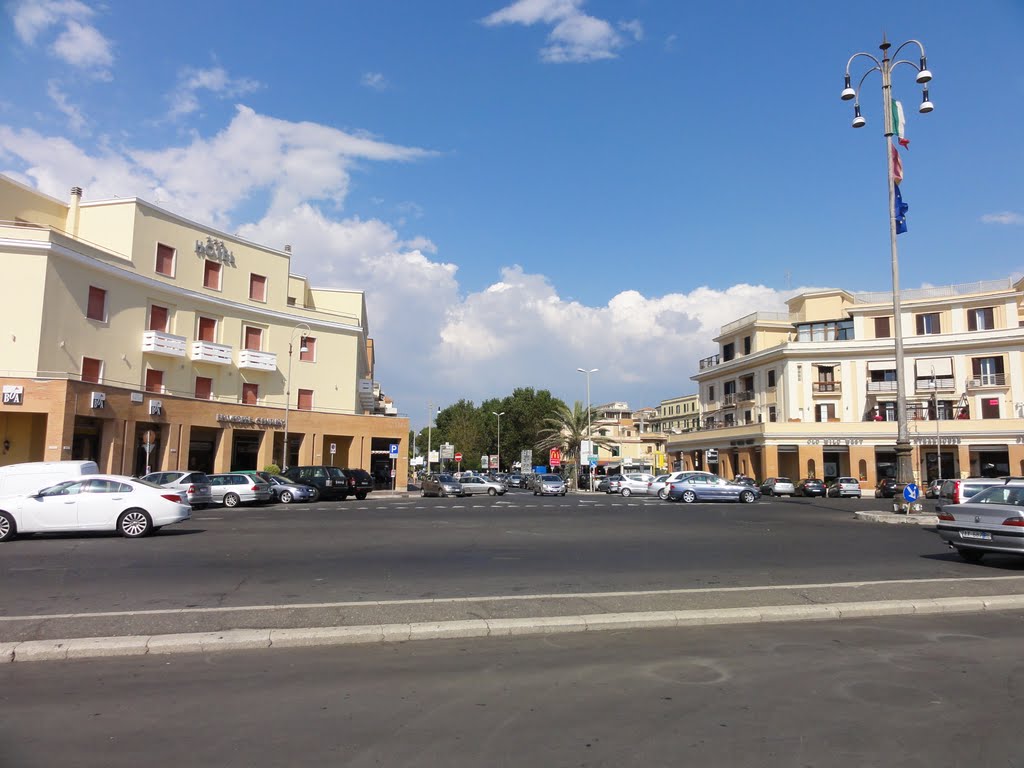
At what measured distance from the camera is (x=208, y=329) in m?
44.2

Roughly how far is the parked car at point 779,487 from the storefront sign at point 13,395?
144 ft

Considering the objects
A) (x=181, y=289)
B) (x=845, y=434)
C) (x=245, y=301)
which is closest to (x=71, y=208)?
(x=181, y=289)

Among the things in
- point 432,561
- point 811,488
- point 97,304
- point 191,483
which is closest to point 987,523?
point 432,561

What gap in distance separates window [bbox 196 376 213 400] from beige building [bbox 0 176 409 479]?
0.06 m

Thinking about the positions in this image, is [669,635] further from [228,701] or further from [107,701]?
[107,701]

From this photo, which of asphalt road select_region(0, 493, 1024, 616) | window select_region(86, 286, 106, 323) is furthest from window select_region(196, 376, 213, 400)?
asphalt road select_region(0, 493, 1024, 616)

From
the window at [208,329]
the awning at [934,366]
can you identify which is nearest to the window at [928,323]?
the awning at [934,366]

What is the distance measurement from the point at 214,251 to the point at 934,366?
54.3m

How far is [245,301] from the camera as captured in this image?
46094 millimetres

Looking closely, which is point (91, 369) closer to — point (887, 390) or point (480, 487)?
point (480, 487)

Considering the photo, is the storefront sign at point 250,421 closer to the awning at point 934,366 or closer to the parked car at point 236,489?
the parked car at point 236,489

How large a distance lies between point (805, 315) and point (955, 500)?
48.0 meters

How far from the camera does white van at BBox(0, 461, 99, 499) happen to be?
1727 cm

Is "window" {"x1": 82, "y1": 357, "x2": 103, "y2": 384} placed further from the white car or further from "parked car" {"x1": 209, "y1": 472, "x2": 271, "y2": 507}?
the white car
